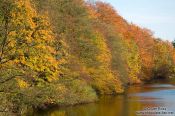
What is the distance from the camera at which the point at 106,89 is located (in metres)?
55.8

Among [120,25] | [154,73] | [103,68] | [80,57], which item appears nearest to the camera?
[80,57]

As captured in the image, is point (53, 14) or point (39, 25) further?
point (53, 14)

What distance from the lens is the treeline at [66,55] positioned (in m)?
14.1

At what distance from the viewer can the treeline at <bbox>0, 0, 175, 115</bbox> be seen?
14.1m

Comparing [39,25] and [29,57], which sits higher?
[39,25]

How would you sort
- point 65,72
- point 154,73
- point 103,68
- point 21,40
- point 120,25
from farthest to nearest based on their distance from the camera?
point 154,73 < point 120,25 < point 103,68 < point 65,72 < point 21,40

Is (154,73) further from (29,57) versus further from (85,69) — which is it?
(29,57)

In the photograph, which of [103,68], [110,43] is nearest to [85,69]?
[103,68]

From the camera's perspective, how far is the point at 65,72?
40875 mm

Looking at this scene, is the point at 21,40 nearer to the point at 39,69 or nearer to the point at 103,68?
the point at 39,69

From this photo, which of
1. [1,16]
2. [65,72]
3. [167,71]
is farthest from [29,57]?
[167,71]

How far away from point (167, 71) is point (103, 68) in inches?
2380

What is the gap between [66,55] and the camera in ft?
124

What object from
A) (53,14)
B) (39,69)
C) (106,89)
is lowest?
Answer: (106,89)
